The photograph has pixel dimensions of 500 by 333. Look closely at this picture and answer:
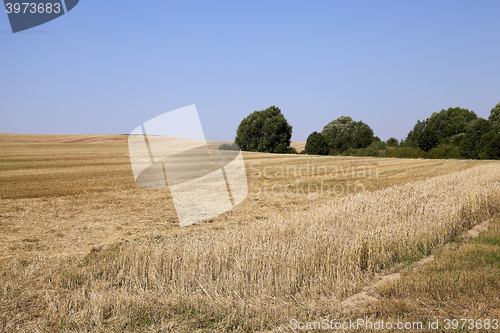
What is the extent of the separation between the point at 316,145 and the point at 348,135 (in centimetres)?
1110

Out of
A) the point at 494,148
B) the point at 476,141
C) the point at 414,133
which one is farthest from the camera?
the point at 414,133

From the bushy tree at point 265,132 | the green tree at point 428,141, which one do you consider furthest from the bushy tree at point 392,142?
the bushy tree at point 265,132

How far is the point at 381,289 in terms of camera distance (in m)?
5.21

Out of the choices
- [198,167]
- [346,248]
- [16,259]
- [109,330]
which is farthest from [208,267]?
[198,167]

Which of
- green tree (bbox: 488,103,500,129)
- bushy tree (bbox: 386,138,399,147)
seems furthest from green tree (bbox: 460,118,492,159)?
bushy tree (bbox: 386,138,399,147)

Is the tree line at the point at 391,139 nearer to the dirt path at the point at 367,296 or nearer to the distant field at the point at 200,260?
the distant field at the point at 200,260

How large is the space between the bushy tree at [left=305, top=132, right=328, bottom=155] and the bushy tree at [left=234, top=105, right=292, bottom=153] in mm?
8083

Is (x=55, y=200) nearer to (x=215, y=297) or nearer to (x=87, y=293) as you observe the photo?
(x=87, y=293)

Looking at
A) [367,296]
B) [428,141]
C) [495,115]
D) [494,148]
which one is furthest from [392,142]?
[367,296]

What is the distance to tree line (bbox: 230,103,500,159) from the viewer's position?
136 feet

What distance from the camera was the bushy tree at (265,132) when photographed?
69812 mm

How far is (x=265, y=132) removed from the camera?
70562 mm

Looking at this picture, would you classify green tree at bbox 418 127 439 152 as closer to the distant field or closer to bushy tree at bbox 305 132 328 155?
bushy tree at bbox 305 132 328 155

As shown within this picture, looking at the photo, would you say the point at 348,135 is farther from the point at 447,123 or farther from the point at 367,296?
the point at 367,296
